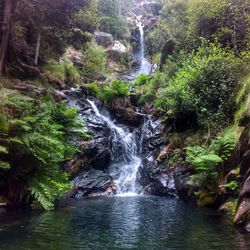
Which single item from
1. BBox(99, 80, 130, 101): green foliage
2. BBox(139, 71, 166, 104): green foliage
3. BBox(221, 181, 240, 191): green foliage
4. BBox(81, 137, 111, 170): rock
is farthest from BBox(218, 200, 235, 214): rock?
BBox(99, 80, 130, 101): green foliage

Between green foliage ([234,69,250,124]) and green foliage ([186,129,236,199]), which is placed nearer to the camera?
green foliage ([186,129,236,199])

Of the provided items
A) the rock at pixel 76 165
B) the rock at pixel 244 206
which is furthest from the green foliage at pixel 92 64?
the rock at pixel 244 206

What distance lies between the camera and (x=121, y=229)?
9734 mm

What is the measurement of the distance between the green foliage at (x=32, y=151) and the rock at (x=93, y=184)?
179 inches

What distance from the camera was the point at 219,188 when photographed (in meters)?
14.2

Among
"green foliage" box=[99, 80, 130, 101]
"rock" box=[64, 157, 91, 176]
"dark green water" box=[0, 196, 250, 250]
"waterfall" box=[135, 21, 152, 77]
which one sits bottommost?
"dark green water" box=[0, 196, 250, 250]

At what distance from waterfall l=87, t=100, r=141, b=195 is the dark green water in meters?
5.59

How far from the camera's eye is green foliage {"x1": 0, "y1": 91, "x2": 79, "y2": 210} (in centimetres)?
1153

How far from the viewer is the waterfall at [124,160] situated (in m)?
19.3

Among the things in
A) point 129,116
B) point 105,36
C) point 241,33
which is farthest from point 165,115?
point 105,36

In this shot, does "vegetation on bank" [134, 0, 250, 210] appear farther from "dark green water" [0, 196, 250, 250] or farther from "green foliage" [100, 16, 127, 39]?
"green foliage" [100, 16, 127, 39]

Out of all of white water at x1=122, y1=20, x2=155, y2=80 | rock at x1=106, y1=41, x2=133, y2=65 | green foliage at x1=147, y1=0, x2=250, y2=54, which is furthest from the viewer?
rock at x1=106, y1=41, x2=133, y2=65

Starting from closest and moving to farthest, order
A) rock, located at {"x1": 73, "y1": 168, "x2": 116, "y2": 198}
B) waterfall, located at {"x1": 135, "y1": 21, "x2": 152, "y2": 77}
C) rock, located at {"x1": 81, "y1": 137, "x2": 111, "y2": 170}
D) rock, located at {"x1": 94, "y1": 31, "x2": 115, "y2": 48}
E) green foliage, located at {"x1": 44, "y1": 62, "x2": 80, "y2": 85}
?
1. rock, located at {"x1": 73, "y1": 168, "x2": 116, "y2": 198}
2. rock, located at {"x1": 81, "y1": 137, "x2": 111, "y2": 170}
3. green foliage, located at {"x1": 44, "y1": 62, "x2": 80, "y2": 85}
4. waterfall, located at {"x1": 135, "y1": 21, "x2": 152, "y2": 77}
5. rock, located at {"x1": 94, "y1": 31, "x2": 115, "y2": 48}

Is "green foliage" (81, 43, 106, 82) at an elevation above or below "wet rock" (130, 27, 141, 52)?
below
